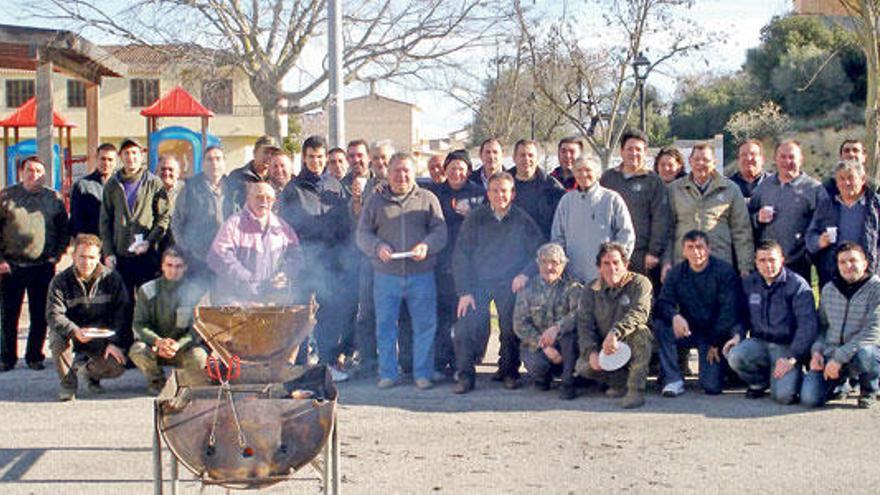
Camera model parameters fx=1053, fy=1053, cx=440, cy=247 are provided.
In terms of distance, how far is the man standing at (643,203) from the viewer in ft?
28.6

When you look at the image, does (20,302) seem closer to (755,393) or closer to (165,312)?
(165,312)

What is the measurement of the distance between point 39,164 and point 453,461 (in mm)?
5173

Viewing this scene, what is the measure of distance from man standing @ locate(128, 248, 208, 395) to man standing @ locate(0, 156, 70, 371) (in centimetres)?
144

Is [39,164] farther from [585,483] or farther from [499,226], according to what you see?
[585,483]

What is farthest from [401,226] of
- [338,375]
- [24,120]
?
[24,120]

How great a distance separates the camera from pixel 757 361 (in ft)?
26.7

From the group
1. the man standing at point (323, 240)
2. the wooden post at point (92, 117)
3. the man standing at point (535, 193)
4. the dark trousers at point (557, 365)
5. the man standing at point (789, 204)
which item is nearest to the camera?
the dark trousers at point (557, 365)

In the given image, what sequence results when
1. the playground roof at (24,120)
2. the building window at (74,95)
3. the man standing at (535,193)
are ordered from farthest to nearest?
the building window at (74,95), the playground roof at (24,120), the man standing at (535,193)

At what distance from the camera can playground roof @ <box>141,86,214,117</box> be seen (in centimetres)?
2358

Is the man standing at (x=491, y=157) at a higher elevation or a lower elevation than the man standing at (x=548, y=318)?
higher

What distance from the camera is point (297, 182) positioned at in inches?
355

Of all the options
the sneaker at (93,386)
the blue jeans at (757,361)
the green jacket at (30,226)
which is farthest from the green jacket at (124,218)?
the blue jeans at (757,361)

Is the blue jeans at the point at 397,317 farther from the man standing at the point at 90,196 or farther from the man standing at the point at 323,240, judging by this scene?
the man standing at the point at 90,196

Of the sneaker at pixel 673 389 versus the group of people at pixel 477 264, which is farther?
the sneaker at pixel 673 389
